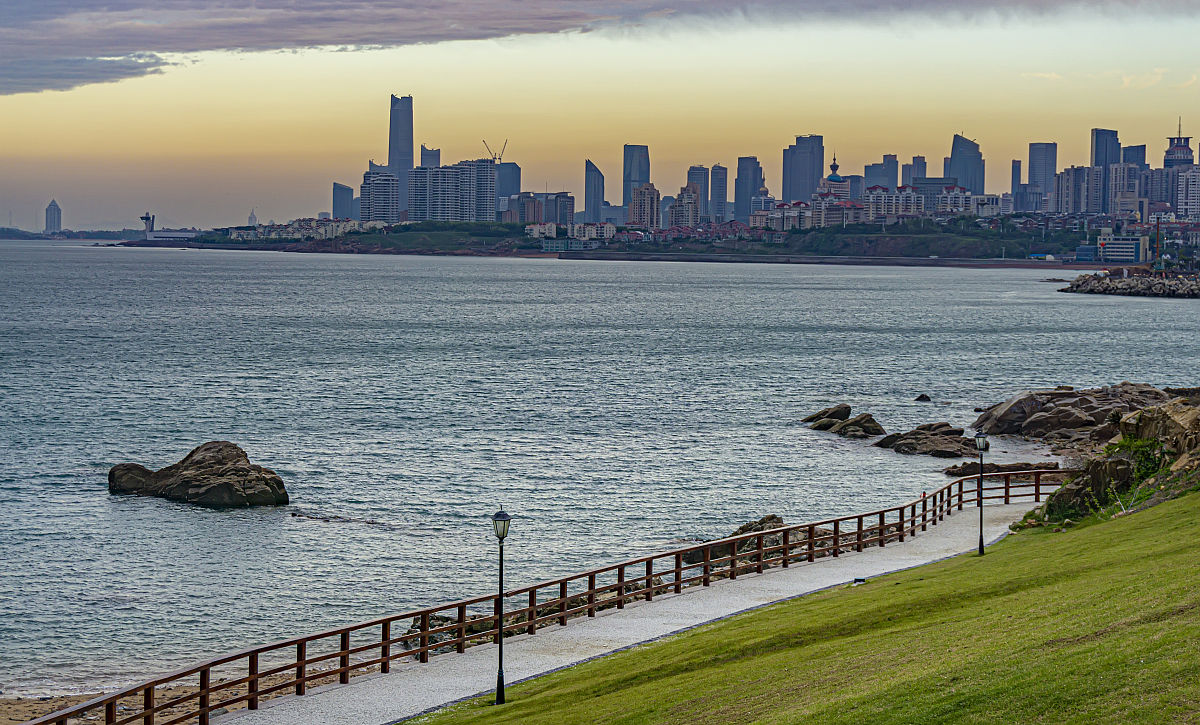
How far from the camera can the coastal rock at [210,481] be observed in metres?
44.2

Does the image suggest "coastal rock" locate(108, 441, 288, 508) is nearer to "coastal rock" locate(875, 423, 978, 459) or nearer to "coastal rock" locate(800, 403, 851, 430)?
"coastal rock" locate(875, 423, 978, 459)

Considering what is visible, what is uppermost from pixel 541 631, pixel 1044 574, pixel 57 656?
pixel 1044 574

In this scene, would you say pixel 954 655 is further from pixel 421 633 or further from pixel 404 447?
pixel 404 447

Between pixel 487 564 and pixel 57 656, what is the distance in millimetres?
12864

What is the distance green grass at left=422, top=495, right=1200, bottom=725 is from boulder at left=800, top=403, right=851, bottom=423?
3836 cm

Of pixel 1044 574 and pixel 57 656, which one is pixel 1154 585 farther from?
pixel 57 656

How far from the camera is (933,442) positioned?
5716cm

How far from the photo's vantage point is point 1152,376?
93.1m

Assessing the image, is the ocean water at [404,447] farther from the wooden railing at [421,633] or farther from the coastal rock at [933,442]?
the wooden railing at [421,633]

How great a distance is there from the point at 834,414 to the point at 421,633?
46.3 meters

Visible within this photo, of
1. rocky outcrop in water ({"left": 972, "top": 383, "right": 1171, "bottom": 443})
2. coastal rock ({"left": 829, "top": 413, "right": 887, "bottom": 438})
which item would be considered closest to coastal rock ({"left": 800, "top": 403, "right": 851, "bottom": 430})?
coastal rock ({"left": 829, "top": 413, "right": 887, "bottom": 438})

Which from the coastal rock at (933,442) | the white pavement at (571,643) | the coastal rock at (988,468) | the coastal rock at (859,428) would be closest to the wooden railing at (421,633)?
the white pavement at (571,643)

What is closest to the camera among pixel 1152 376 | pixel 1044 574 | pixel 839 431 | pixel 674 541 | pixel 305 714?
pixel 305 714

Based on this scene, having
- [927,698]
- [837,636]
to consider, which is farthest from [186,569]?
[927,698]
